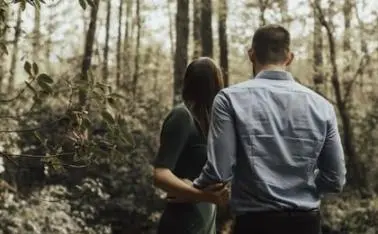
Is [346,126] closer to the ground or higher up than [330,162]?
closer to the ground

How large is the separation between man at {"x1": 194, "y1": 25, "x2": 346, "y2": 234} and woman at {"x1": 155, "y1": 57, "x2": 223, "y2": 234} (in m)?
0.35

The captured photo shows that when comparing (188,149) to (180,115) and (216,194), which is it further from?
(216,194)

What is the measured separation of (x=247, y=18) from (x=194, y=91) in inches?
631

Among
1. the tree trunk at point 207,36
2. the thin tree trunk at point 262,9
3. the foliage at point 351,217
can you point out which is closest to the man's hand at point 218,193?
the foliage at point 351,217

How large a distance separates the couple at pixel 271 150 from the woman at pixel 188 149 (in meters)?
0.22

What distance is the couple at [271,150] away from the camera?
2.32 meters

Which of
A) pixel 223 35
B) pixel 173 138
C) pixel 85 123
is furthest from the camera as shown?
pixel 223 35

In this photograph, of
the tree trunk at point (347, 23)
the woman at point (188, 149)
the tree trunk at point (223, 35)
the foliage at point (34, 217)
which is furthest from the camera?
the tree trunk at point (223, 35)

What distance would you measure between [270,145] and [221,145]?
193 mm

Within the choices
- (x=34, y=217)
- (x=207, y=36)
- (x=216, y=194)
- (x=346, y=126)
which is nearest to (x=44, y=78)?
(x=216, y=194)

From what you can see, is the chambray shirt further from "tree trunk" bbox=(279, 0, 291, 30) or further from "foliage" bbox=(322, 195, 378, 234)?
"tree trunk" bbox=(279, 0, 291, 30)

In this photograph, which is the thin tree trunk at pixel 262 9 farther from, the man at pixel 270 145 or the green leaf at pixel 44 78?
the man at pixel 270 145

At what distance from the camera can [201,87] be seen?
2.96 meters

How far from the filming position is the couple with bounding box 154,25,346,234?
2316 millimetres
